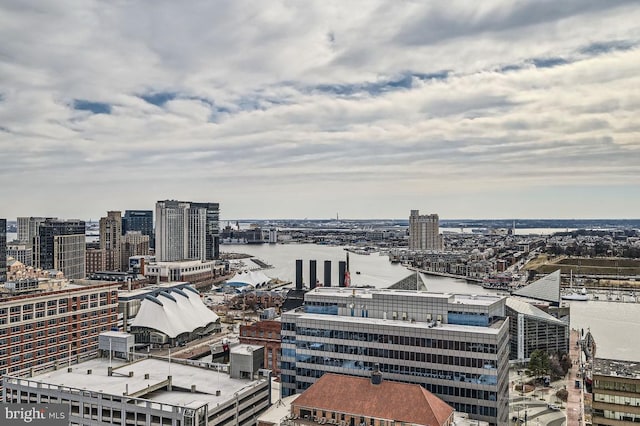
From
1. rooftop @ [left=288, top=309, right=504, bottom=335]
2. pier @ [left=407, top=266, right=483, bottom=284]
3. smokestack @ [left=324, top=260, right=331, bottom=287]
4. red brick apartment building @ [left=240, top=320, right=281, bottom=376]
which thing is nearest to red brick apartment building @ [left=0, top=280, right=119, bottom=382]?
red brick apartment building @ [left=240, top=320, right=281, bottom=376]

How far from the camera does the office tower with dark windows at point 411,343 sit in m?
27.0

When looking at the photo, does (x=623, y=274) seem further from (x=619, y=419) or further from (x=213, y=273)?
(x=619, y=419)

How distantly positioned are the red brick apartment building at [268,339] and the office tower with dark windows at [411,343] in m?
14.3

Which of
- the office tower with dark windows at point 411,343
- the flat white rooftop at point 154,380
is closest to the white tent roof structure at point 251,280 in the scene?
the flat white rooftop at point 154,380

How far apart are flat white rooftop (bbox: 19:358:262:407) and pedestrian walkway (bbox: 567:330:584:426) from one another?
899 inches

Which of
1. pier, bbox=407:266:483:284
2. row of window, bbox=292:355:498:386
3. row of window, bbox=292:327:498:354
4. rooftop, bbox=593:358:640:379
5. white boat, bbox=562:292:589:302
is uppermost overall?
row of window, bbox=292:327:498:354

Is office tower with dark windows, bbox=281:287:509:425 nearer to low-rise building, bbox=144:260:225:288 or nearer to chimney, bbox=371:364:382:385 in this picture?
chimney, bbox=371:364:382:385

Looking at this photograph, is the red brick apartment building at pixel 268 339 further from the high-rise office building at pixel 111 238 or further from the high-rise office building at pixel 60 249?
the high-rise office building at pixel 111 238

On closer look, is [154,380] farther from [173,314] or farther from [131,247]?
[131,247]

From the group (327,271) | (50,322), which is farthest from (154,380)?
(327,271)

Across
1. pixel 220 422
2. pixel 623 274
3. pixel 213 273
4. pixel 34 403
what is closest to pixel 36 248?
pixel 213 273

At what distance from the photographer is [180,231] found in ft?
488

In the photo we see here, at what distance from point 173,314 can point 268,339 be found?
62.8 feet

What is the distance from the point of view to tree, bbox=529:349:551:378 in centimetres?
4594
